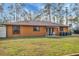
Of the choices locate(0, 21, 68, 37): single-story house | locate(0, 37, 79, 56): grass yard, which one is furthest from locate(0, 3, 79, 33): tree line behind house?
locate(0, 37, 79, 56): grass yard

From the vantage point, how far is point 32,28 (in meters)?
7.98

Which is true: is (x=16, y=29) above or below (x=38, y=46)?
above

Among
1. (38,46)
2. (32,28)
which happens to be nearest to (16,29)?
(32,28)

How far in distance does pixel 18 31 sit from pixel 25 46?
23 centimetres

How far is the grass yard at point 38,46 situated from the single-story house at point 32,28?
0.08 metres

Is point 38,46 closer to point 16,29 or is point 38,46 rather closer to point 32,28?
point 32,28

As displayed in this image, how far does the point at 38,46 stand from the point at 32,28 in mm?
268

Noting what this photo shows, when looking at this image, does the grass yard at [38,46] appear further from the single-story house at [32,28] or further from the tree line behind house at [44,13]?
the tree line behind house at [44,13]

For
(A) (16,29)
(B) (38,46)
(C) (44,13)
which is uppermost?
(C) (44,13)

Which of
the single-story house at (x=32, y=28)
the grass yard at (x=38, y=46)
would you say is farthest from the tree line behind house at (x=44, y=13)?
the grass yard at (x=38, y=46)

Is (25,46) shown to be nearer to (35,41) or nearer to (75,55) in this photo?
(35,41)

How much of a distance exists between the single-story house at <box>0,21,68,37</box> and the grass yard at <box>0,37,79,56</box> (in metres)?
0.08

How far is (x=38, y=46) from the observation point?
795cm

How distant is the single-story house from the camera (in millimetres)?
7945
